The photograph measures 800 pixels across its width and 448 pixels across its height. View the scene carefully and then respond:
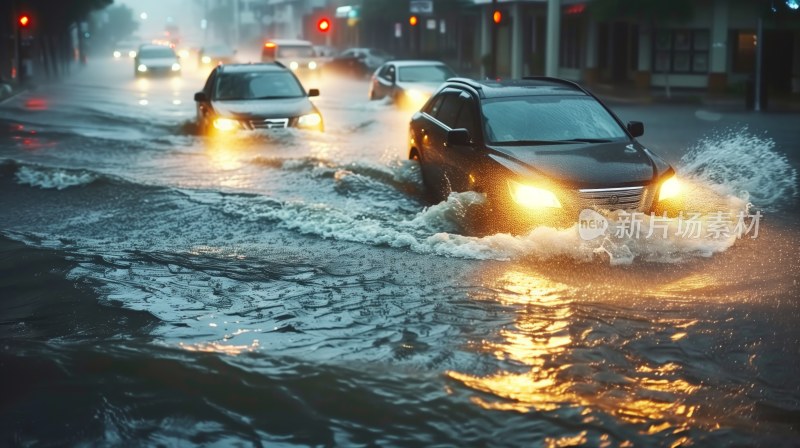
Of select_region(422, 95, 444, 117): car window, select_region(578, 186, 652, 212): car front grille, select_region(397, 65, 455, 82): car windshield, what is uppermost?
select_region(422, 95, 444, 117): car window

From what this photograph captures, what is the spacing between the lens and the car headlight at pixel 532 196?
8906mm

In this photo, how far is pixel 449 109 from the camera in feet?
37.5

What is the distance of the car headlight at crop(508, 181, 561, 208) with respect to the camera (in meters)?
8.91

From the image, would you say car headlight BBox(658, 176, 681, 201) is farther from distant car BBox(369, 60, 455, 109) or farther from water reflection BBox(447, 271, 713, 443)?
distant car BBox(369, 60, 455, 109)

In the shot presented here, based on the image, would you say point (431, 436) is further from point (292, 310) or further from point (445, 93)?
point (445, 93)

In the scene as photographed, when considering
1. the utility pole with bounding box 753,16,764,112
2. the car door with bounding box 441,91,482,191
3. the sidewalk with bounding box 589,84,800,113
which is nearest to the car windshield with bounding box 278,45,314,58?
the sidewalk with bounding box 589,84,800,113

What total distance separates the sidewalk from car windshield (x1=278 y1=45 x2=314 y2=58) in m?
12.5

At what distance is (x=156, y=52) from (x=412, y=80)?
25.0 metres

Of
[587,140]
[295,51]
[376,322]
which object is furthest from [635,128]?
[295,51]

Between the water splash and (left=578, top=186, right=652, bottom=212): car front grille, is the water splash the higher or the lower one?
the lower one

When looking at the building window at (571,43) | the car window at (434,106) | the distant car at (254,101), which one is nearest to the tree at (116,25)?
the building window at (571,43)

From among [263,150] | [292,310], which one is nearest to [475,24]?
[263,150]

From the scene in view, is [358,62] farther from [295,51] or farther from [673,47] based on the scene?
[673,47]

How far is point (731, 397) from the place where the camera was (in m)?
5.75
